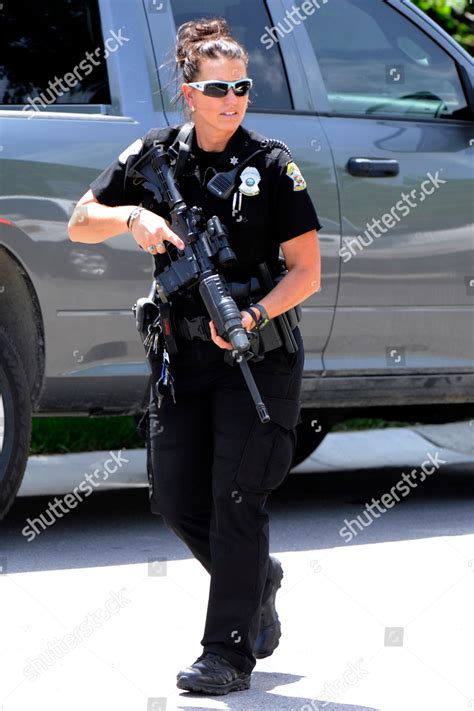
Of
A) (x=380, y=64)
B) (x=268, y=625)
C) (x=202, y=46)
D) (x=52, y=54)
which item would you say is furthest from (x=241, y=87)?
(x=380, y=64)

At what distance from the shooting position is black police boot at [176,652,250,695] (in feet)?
12.6

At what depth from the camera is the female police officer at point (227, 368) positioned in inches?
152

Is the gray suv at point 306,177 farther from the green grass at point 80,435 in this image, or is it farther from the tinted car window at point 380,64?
the green grass at point 80,435

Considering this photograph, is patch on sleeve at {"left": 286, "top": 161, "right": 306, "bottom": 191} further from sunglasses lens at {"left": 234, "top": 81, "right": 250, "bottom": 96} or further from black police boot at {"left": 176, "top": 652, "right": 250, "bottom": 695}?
black police boot at {"left": 176, "top": 652, "right": 250, "bottom": 695}

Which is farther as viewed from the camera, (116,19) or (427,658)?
(116,19)

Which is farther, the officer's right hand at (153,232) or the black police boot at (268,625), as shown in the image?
the black police boot at (268,625)

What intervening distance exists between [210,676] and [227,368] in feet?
2.66

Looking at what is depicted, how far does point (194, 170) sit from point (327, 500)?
10.4 feet

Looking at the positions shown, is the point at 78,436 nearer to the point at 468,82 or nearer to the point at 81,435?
the point at 81,435

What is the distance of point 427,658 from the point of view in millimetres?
4164

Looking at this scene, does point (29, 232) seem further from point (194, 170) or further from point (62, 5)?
point (194, 170)

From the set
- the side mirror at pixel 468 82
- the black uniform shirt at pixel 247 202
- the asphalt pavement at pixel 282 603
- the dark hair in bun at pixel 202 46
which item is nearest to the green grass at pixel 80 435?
the asphalt pavement at pixel 282 603

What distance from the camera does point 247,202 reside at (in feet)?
12.7

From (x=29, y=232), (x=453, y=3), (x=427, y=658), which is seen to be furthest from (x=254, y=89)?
(x=453, y=3)
